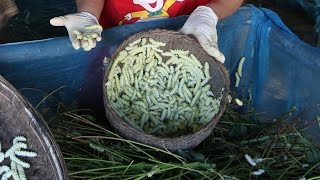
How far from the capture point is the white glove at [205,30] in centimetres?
166

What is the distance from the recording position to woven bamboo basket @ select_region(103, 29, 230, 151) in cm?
157

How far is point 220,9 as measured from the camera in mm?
1876

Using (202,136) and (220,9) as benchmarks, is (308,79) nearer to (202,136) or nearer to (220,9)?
(220,9)

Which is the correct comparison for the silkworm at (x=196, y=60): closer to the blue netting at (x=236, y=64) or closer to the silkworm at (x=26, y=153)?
the blue netting at (x=236, y=64)

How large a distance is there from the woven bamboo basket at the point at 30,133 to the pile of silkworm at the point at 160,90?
17.4 inches

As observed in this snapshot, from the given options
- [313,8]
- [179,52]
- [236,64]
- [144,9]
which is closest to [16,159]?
[179,52]

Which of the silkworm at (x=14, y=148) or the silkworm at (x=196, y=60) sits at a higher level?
the silkworm at (x=14, y=148)

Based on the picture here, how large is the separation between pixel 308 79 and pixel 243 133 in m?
0.32

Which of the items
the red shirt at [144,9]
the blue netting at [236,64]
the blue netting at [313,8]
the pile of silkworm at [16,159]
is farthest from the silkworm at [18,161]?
the blue netting at [313,8]

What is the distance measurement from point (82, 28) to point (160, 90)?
31 centimetres

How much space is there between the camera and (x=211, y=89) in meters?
1.75

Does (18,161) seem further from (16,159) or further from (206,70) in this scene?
(206,70)

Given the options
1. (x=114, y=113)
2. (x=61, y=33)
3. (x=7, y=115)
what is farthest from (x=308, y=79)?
(x=61, y=33)

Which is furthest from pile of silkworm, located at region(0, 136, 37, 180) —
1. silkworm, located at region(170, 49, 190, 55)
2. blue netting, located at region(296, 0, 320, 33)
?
blue netting, located at region(296, 0, 320, 33)
